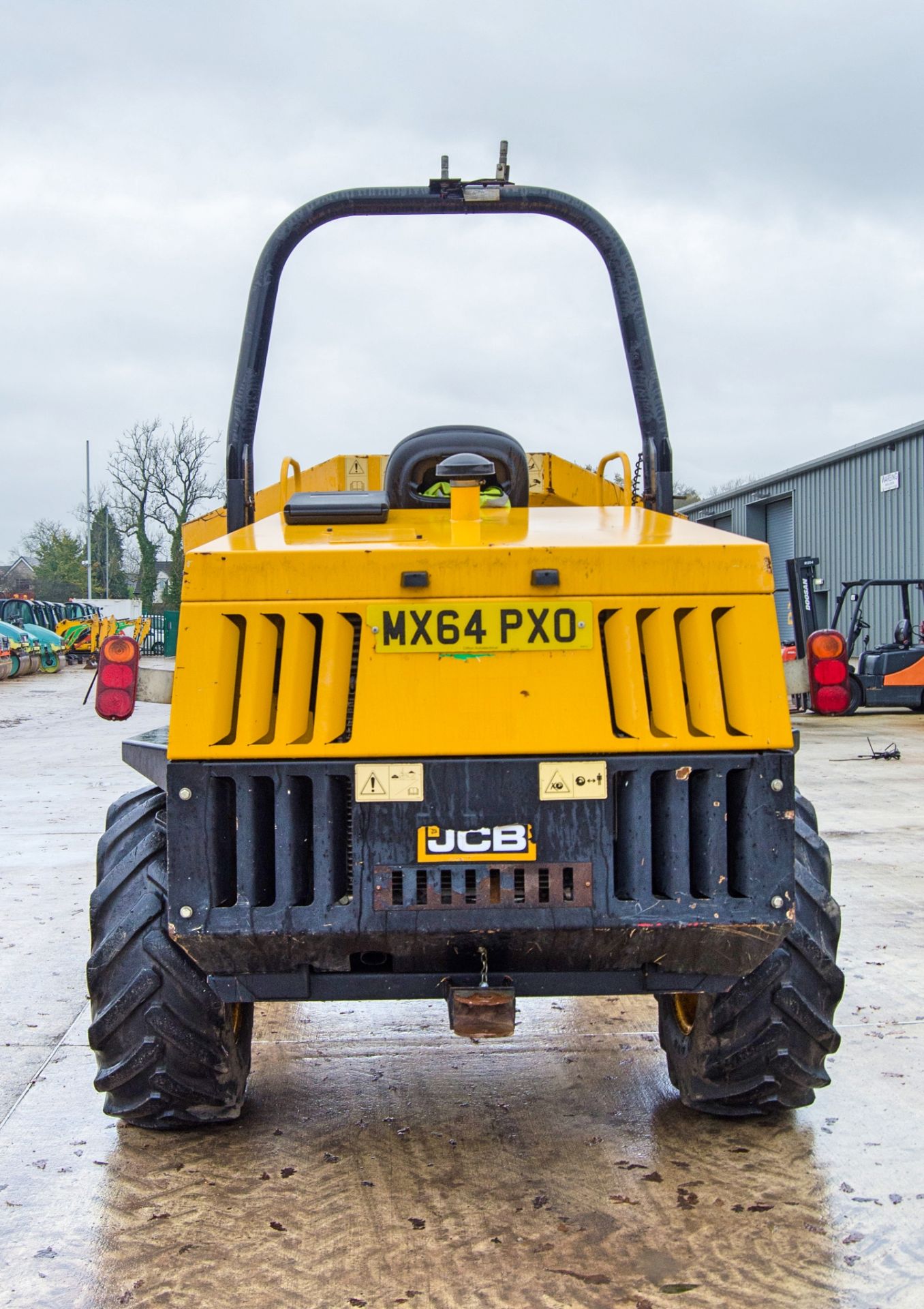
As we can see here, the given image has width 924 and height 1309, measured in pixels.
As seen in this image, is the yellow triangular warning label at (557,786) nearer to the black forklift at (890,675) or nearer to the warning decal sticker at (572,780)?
the warning decal sticker at (572,780)

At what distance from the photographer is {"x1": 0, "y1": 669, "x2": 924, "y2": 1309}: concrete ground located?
2.79m

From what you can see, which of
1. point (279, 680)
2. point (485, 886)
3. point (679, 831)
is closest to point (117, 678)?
point (279, 680)

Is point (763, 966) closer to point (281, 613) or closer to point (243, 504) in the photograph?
point (281, 613)

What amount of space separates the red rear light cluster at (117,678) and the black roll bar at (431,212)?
1.78ft

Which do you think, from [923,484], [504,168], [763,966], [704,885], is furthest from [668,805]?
[923,484]

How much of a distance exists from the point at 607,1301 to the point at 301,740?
1387 mm

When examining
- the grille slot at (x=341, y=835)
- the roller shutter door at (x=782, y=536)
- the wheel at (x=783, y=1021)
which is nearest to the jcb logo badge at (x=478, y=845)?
the grille slot at (x=341, y=835)

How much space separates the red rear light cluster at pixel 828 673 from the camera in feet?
11.6

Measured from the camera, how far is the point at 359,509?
3350 millimetres

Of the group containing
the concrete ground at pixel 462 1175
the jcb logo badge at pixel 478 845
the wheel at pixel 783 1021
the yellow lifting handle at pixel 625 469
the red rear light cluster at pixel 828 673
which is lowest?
the concrete ground at pixel 462 1175

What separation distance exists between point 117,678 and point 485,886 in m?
1.22

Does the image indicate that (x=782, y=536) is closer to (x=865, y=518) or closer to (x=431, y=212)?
(x=865, y=518)

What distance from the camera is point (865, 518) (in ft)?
83.4

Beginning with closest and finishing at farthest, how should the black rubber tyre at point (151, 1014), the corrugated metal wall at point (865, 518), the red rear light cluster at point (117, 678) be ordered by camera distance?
the black rubber tyre at point (151, 1014) < the red rear light cluster at point (117, 678) < the corrugated metal wall at point (865, 518)
